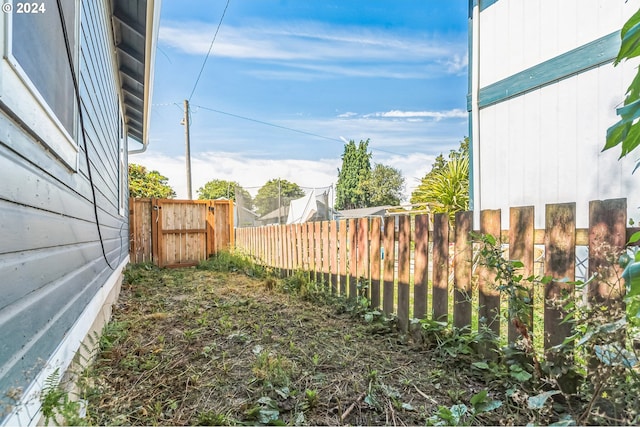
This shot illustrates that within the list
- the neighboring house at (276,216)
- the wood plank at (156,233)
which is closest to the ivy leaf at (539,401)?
the wood plank at (156,233)

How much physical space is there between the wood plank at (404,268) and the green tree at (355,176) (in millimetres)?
29659

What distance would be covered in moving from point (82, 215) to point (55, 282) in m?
0.82

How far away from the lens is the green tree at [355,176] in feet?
105

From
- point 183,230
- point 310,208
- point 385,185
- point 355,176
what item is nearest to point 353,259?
point 183,230

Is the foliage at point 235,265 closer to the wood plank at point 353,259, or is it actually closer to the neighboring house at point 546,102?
the wood plank at point 353,259

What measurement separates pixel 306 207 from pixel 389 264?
8070 millimetres

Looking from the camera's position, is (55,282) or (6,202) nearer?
(6,202)

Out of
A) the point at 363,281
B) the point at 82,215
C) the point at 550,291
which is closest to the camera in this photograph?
the point at 550,291

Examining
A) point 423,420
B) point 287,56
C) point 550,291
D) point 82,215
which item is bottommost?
point 423,420

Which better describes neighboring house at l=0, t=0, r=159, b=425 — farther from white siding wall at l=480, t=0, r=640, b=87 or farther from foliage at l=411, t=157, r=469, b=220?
foliage at l=411, t=157, r=469, b=220

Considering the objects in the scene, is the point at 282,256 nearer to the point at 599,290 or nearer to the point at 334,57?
the point at 599,290

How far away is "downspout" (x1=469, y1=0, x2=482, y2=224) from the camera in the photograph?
3439mm

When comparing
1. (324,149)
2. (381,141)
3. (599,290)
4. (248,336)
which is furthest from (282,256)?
(381,141)

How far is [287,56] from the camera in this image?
30.7 feet
